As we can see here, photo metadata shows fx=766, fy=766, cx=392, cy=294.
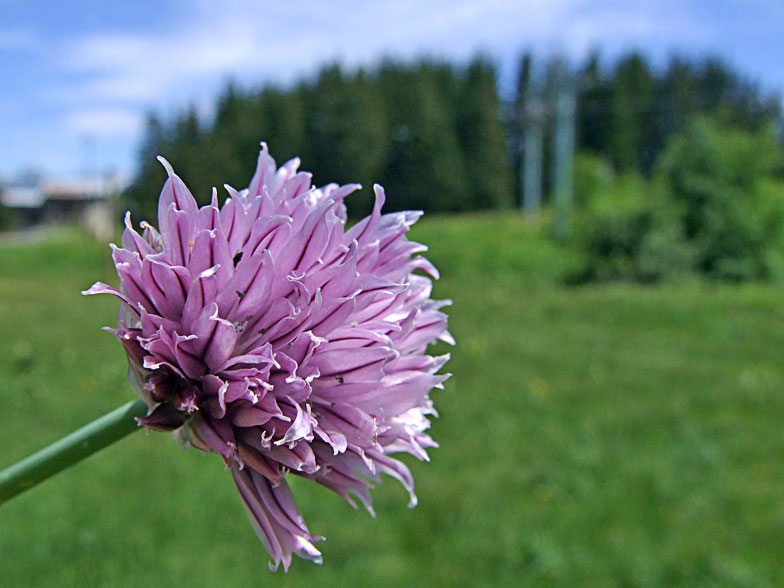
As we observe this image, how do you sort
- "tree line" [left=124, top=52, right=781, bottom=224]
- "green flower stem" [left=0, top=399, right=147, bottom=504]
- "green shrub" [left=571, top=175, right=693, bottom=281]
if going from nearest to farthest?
1. "green flower stem" [left=0, top=399, right=147, bottom=504]
2. "green shrub" [left=571, top=175, right=693, bottom=281]
3. "tree line" [left=124, top=52, right=781, bottom=224]

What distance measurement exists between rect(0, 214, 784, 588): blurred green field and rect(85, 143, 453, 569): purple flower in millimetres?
701

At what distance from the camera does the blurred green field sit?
9.12 feet

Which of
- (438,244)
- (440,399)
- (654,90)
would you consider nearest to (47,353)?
(440,399)

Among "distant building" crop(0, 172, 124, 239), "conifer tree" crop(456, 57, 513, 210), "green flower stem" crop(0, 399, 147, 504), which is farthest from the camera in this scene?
"distant building" crop(0, 172, 124, 239)

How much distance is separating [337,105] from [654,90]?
765 inches

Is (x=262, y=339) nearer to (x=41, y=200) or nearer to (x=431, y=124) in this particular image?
(x=431, y=124)

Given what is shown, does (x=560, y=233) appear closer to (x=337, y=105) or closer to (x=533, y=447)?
(x=337, y=105)

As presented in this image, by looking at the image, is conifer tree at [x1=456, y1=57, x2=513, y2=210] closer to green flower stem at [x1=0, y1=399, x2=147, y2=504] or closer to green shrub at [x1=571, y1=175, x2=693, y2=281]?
green shrub at [x1=571, y1=175, x2=693, y2=281]

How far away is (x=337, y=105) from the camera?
711 inches

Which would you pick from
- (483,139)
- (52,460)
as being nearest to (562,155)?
(483,139)

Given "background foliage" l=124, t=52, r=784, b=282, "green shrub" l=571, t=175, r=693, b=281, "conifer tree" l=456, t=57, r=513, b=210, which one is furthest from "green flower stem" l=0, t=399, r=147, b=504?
"conifer tree" l=456, t=57, r=513, b=210

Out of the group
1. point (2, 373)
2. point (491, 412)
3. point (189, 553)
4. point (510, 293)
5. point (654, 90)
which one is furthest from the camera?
point (654, 90)

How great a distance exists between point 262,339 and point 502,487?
122 inches

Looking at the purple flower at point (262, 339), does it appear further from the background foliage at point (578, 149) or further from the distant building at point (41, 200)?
the distant building at point (41, 200)
